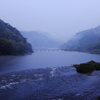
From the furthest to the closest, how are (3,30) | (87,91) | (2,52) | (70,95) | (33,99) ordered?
(3,30) < (2,52) < (87,91) < (70,95) < (33,99)

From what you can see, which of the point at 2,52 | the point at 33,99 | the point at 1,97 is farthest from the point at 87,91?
the point at 2,52

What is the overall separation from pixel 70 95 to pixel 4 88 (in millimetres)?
9461

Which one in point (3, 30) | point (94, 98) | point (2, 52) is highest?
point (3, 30)

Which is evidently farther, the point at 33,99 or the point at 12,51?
the point at 12,51

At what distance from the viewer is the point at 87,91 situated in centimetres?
2261

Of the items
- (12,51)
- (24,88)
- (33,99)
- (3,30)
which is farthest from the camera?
(3,30)

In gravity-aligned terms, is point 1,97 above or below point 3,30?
below

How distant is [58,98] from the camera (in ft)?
64.0

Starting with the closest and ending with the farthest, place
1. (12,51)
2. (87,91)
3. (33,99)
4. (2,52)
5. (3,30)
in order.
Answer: (33,99)
(87,91)
(2,52)
(12,51)
(3,30)

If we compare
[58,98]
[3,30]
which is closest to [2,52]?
[3,30]

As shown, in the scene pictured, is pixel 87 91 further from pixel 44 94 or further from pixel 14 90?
pixel 14 90

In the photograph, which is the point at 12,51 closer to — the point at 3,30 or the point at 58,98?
the point at 3,30

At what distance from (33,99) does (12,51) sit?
87.2m

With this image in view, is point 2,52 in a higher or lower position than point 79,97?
higher
